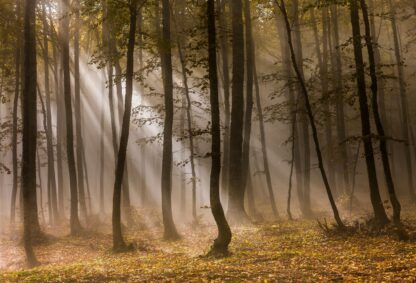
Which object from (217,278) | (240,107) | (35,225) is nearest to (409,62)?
(240,107)

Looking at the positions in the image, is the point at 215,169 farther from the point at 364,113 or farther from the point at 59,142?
the point at 59,142

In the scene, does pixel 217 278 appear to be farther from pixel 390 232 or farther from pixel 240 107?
pixel 240 107

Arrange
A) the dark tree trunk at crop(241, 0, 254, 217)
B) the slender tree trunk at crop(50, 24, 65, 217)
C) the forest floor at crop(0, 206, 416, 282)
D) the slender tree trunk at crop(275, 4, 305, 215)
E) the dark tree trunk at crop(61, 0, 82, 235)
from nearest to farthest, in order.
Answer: the forest floor at crop(0, 206, 416, 282), the dark tree trunk at crop(61, 0, 82, 235), the dark tree trunk at crop(241, 0, 254, 217), the slender tree trunk at crop(275, 4, 305, 215), the slender tree trunk at crop(50, 24, 65, 217)

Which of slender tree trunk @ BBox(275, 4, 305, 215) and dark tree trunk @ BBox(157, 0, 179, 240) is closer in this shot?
dark tree trunk @ BBox(157, 0, 179, 240)

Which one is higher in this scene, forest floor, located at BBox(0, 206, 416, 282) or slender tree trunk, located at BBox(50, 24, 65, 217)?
slender tree trunk, located at BBox(50, 24, 65, 217)

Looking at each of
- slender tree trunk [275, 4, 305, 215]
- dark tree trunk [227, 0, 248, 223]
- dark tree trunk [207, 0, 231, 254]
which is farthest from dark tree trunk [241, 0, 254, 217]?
dark tree trunk [207, 0, 231, 254]

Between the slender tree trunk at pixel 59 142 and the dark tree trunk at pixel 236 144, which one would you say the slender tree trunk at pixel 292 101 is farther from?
the slender tree trunk at pixel 59 142

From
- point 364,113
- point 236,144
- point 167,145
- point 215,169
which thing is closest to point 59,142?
point 167,145

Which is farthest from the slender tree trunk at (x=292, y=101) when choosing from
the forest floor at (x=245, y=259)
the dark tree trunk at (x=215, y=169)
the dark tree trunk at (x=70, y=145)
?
the dark tree trunk at (x=70, y=145)

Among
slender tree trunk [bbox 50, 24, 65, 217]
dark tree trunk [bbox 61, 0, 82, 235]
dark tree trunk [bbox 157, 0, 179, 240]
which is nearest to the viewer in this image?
dark tree trunk [bbox 157, 0, 179, 240]

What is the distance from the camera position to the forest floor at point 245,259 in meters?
8.71

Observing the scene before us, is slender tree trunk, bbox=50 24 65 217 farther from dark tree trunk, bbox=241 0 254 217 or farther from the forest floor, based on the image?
dark tree trunk, bbox=241 0 254 217

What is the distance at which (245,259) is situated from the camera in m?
10.8

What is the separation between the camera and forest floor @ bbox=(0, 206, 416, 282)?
343 inches
